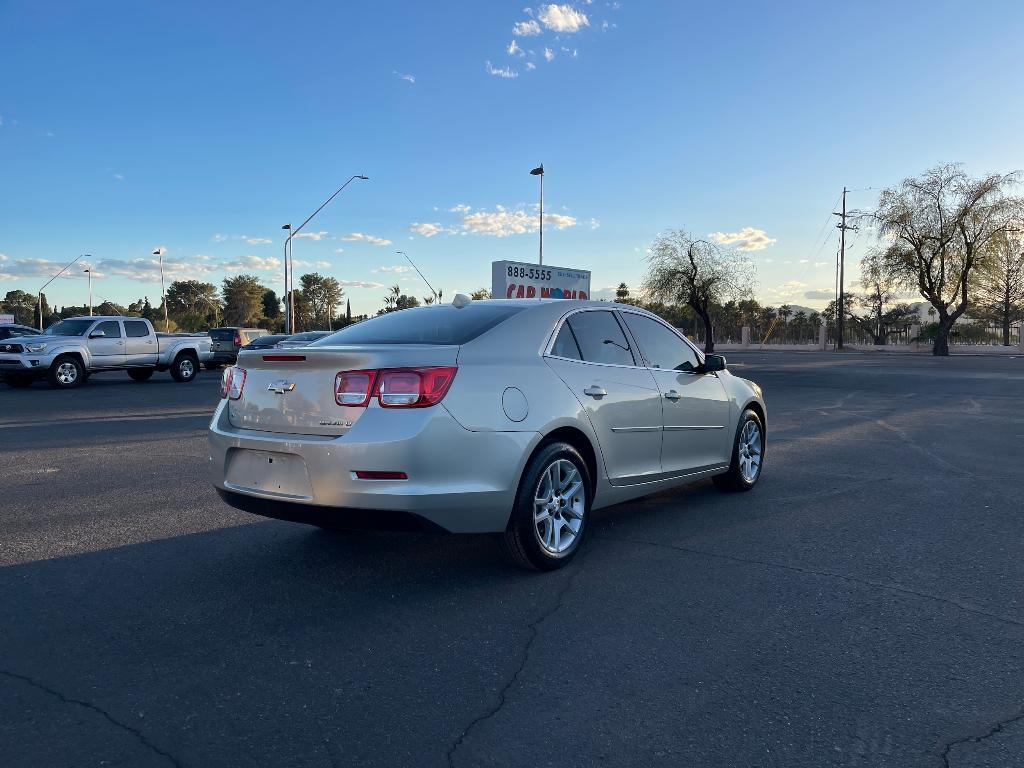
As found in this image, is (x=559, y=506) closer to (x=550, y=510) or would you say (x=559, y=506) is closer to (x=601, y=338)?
(x=550, y=510)

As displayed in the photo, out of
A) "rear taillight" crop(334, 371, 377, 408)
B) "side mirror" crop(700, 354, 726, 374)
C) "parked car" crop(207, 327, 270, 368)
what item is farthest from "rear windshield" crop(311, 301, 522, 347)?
"parked car" crop(207, 327, 270, 368)

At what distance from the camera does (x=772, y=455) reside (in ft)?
29.6

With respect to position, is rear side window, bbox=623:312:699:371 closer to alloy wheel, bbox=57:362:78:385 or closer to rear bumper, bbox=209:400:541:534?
rear bumper, bbox=209:400:541:534

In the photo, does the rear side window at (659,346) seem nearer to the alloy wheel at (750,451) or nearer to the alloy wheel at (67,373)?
the alloy wheel at (750,451)

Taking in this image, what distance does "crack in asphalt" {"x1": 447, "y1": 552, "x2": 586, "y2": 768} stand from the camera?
2.64 metres

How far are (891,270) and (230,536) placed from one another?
52.1 metres

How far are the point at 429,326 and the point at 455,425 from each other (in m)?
1.09

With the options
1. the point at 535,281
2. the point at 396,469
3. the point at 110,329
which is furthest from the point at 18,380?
the point at 396,469

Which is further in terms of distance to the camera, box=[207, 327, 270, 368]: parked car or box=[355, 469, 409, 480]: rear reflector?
box=[207, 327, 270, 368]: parked car

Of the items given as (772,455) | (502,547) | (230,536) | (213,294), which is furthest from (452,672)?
(213,294)

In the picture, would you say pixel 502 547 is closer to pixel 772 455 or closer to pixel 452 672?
pixel 452 672

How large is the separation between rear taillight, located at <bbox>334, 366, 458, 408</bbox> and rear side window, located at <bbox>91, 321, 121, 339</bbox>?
62.6ft

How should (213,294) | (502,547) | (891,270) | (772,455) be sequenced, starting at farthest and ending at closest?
(213,294) < (891,270) < (772,455) < (502,547)

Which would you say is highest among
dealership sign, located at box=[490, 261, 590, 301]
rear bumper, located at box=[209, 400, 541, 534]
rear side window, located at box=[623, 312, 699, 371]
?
dealership sign, located at box=[490, 261, 590, 301]
